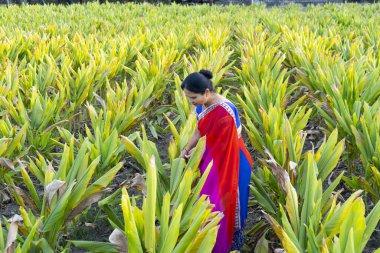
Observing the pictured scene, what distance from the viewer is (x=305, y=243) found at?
1.84 meters

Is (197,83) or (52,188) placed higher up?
(197,83)

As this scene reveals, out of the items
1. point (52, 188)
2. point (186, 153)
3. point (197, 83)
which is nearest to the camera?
point (52, 188)

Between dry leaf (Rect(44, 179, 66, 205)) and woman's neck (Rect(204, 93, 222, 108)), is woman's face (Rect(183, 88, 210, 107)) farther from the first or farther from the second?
dry leaf (Rect(44, 179, 66, 205))

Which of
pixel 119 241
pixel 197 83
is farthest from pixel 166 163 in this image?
pixel 119 241

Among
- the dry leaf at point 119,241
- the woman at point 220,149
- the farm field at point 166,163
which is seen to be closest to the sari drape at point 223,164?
the woman at point 220,149

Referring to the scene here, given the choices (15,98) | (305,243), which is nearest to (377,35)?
(15,98)

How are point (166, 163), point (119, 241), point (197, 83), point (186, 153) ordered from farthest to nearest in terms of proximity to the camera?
point (166, 163), point (186, 153), point (197, 83), point (119, 241)

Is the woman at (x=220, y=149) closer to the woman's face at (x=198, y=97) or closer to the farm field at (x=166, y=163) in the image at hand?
the woman's face at (x=198, y=97)

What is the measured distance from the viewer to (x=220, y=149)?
7.73 ft

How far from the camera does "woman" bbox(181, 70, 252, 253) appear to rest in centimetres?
234

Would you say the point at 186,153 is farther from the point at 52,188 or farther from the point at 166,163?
the point at 52,188

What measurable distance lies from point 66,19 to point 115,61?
4805 millimetres

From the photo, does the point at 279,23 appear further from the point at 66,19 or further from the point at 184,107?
the point at 184,107

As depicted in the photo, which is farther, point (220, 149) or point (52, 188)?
point (220, 149)
